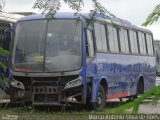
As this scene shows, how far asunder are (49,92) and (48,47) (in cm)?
130

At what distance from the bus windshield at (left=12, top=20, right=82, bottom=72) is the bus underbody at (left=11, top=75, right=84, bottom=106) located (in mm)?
274

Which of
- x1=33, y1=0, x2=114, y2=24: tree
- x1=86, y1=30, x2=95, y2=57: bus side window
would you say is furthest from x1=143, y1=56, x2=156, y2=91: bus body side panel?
x1=33, y1=0, x2=114, y2=24: tree

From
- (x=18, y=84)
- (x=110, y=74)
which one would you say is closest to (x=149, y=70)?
(x=110, y=74)

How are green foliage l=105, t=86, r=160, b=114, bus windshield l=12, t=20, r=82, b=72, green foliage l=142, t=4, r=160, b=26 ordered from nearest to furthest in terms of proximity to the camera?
green foliage l=105, t=86, r=160, b=114, green foliage l=142, t=4, r=160, b=26, bus windshield l=12, t=20, r=82, b=72

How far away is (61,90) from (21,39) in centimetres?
195

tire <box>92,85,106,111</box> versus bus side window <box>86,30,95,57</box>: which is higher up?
bus side window <box>86,30,95,57</box>

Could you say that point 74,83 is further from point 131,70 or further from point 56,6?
point 56,6

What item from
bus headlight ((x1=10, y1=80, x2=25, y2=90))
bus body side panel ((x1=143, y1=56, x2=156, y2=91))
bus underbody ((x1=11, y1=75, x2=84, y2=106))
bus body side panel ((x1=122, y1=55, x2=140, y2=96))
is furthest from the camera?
bus body side panel ((x1=143, y1=56, x2=156, y2=91))

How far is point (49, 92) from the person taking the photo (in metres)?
14.2

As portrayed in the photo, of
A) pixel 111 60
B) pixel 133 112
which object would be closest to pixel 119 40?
pixel 111 60

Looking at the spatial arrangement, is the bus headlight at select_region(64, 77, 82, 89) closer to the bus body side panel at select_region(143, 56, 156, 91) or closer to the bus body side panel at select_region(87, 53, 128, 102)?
the bus body side panel at select_region(87, 53, 128, 102)

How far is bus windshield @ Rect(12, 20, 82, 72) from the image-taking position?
14438 millimetres

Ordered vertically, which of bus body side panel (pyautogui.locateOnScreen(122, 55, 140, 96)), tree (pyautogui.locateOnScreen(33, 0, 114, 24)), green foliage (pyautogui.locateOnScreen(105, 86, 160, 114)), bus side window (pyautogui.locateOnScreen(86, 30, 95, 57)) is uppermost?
bus side window (pyautogui.locateOnScreen(86, 30, 95, 57))

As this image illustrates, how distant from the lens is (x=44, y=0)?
3.06 meters
